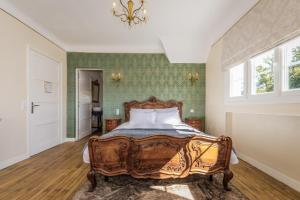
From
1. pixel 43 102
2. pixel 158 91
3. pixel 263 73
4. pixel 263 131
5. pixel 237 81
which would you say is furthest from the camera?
pixel 158 91

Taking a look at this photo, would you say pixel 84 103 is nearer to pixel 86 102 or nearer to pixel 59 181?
pixel 86 102

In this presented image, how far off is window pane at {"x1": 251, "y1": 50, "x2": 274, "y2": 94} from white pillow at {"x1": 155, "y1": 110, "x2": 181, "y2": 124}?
1.55 metres

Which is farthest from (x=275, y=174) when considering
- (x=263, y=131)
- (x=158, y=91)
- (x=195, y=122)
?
(x=158, y=91)

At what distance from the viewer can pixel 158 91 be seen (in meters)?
5.10

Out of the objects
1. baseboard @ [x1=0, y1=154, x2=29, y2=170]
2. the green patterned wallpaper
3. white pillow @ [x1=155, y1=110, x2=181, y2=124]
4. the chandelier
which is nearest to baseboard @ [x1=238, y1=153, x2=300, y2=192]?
white pillow @ [x1=155, y1=110, x2=181, y2=124]

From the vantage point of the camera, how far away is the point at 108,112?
507cm

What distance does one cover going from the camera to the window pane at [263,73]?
9.33ft

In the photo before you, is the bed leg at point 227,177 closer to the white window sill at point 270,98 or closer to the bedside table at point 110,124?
the white window sill at point 270,98

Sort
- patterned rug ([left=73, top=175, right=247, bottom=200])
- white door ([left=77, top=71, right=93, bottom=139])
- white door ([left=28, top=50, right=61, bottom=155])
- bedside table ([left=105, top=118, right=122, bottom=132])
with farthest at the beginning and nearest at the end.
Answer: white door ([left=77, top=71, right=93, bottom=139])
bedside table ([left=105, top=118, right=122, bottom=132])
white door ([left=28, top=50, right=61, bottom=155])
patterned rug ([left=73, top=175, right=247, bottom=200])

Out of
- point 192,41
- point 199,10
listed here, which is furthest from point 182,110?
point 199,10

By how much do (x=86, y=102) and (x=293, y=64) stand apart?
5.21 meters

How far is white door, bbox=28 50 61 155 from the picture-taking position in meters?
3.77

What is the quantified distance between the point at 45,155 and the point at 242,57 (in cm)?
417

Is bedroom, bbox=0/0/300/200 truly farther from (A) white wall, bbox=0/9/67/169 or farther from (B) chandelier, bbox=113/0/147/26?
(B) chandelier, bbox=113/0/147/26
